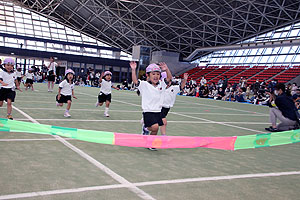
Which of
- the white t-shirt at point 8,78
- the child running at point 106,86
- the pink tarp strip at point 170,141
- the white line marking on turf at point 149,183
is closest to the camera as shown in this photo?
the white line marking on turf at point 149,183

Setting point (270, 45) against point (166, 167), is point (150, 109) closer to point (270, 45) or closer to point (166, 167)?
point (166, 167)

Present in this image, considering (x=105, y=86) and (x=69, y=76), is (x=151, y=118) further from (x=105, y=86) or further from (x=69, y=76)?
(x=105, y=86)

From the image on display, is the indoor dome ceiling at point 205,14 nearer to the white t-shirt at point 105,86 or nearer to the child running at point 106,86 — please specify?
the child running at point 106,86

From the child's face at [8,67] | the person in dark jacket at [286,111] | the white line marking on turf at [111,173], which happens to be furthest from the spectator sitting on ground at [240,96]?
the white line marking on turf at [111,173]

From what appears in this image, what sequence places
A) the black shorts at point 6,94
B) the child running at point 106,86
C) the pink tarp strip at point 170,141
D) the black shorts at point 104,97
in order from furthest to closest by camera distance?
the black shorts at point 104,97
the child running at point 106,86
the black shorts at point 6,94
the pink tarp strip at point 170,141

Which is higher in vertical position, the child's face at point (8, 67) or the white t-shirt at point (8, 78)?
the child's face at point (8, 67)

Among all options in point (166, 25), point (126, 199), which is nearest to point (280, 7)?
point (166, 25)

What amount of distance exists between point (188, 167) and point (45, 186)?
2151 millimetres

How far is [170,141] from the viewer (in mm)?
5363

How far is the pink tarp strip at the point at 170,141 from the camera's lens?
5.06 metres

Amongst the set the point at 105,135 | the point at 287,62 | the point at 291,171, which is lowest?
the point at 291,171

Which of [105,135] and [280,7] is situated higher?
[280,7]

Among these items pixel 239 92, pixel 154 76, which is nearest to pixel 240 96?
pixel 239 92

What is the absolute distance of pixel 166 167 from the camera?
4395 mm
